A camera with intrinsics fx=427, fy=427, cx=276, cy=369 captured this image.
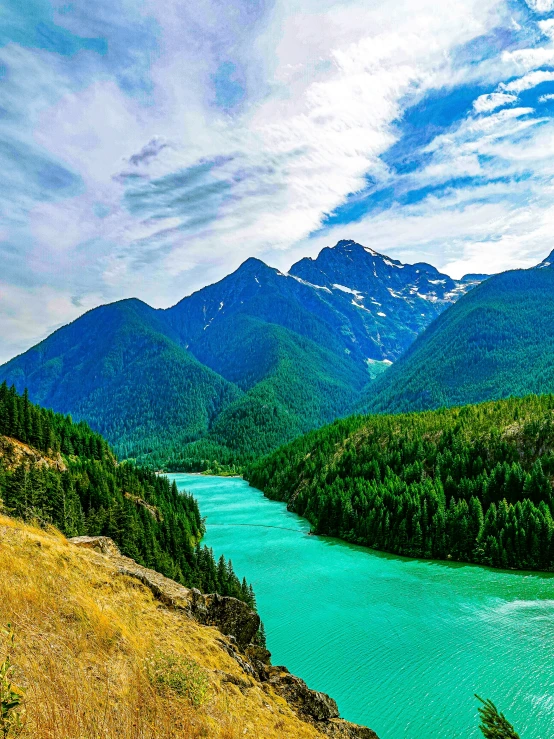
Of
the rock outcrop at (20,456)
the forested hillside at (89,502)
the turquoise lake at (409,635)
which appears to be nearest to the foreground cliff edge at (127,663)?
the turquoise lake at (409,635)

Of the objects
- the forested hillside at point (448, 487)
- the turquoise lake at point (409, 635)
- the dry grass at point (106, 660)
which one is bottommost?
the turquoise lake at point (409, 635)

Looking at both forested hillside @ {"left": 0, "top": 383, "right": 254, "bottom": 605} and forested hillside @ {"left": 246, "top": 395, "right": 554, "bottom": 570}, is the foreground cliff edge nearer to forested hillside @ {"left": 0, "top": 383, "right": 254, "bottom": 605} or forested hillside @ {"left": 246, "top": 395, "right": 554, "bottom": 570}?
forested hillside @ {"left": 0, "top": 383, "right": 254, "bottom": 605}

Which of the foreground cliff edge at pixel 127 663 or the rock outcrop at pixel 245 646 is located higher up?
the foreground cliff edge at pixel 127 663

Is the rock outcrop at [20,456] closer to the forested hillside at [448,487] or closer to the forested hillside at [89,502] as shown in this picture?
the forested hillside at [89,502]

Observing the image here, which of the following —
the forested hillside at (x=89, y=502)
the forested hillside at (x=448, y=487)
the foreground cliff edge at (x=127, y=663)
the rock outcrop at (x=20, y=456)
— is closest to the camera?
the foreground cliff edge at (x=127, y=663)

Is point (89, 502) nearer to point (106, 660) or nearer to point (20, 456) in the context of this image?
point (20, 456)

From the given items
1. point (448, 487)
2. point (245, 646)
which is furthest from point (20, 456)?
point (448, 487)

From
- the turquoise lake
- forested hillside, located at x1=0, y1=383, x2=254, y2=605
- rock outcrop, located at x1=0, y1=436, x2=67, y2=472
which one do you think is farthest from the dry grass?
rock outcrop, located at x1=0, y1=436, x2=67, y2=472
